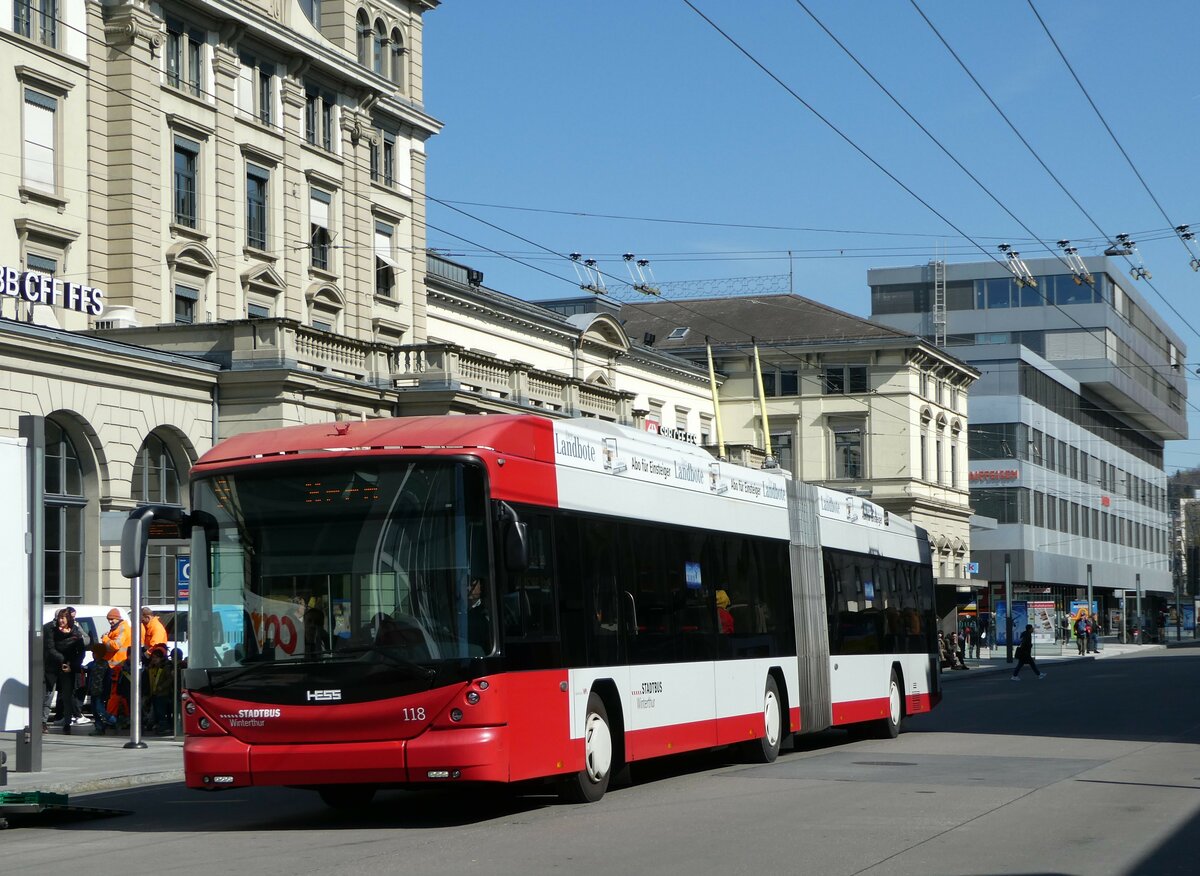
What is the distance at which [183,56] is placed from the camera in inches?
1550

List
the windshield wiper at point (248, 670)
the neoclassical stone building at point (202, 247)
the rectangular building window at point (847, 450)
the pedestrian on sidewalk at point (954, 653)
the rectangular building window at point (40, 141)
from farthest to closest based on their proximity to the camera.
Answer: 1. the rectangular building window at point (847, 450)
2. the pedestrian on sidewalk at point (954, 653)
3. the rectangular building window at point (40, 141)
4. the neoclassical stone building at point (202, 247)
5. the windshield wiper at point (248, 670)

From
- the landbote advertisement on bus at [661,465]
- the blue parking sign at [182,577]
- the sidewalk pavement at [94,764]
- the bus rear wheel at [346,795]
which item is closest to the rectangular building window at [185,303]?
the sidewalk pavement at [94,764]

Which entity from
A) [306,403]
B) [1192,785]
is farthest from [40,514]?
[306,403]

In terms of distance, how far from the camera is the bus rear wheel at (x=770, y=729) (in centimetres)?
1928

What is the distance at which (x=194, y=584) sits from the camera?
1353 cm

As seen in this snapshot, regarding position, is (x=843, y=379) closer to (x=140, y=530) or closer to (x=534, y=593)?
(x=534, y=593)

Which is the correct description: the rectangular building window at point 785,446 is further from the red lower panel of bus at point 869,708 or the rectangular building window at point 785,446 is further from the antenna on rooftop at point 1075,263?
the red lower panel of bus at point 869,708

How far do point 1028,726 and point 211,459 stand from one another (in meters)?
16.4

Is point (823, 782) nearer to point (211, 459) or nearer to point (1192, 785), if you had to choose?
point (1192, 785)

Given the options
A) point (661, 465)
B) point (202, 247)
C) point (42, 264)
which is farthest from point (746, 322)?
point (661, 465)

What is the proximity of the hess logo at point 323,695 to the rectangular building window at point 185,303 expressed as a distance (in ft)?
89.4

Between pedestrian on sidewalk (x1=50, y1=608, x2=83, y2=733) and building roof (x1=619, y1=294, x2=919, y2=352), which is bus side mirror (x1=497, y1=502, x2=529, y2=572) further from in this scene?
building roof (x1=619, y1=294, x2=919, y2=352)

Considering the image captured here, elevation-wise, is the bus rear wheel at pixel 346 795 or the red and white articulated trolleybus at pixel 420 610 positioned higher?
the red and white articulated trolleybus at pixel 420 610

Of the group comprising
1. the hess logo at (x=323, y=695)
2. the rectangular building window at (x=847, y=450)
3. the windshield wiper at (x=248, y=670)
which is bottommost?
the hess logo at (x=323, y=695)
